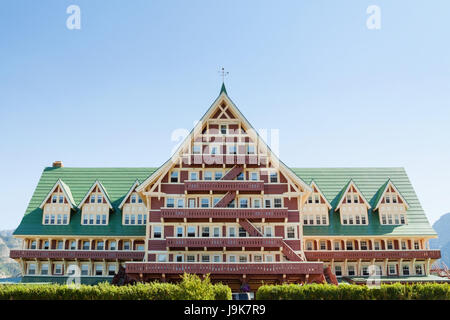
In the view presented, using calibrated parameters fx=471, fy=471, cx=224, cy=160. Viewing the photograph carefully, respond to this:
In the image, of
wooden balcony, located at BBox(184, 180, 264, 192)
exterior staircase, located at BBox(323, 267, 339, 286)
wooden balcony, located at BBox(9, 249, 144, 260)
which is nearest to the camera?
exterior staircase, located at BBox(323, 267, 339, 286)

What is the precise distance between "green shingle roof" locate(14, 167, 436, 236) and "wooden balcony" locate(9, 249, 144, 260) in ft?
7.96

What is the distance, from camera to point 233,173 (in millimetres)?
53094

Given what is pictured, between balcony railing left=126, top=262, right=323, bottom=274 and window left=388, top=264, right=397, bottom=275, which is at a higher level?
balcony railing left=126, top=262, right=323, bottom=274

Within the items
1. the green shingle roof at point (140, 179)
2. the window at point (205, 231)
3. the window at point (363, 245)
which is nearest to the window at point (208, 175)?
the window at point (205, 231)

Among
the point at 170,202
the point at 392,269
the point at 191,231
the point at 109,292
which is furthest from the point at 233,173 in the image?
the point at 392,269

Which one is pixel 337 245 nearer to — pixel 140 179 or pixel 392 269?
pixel 392 269

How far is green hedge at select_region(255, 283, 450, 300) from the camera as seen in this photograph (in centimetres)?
3750

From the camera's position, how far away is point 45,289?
38.2 m

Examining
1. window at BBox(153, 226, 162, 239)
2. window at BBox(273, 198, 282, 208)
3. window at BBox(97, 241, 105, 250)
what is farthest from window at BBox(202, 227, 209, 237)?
window at BBox(97, 241, 105, 250)

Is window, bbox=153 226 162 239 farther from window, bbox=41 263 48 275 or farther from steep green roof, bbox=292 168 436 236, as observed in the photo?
steep green roof, bbox=292 168 436 236

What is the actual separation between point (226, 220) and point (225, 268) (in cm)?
601

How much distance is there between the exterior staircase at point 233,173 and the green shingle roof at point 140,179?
12.7 metres
